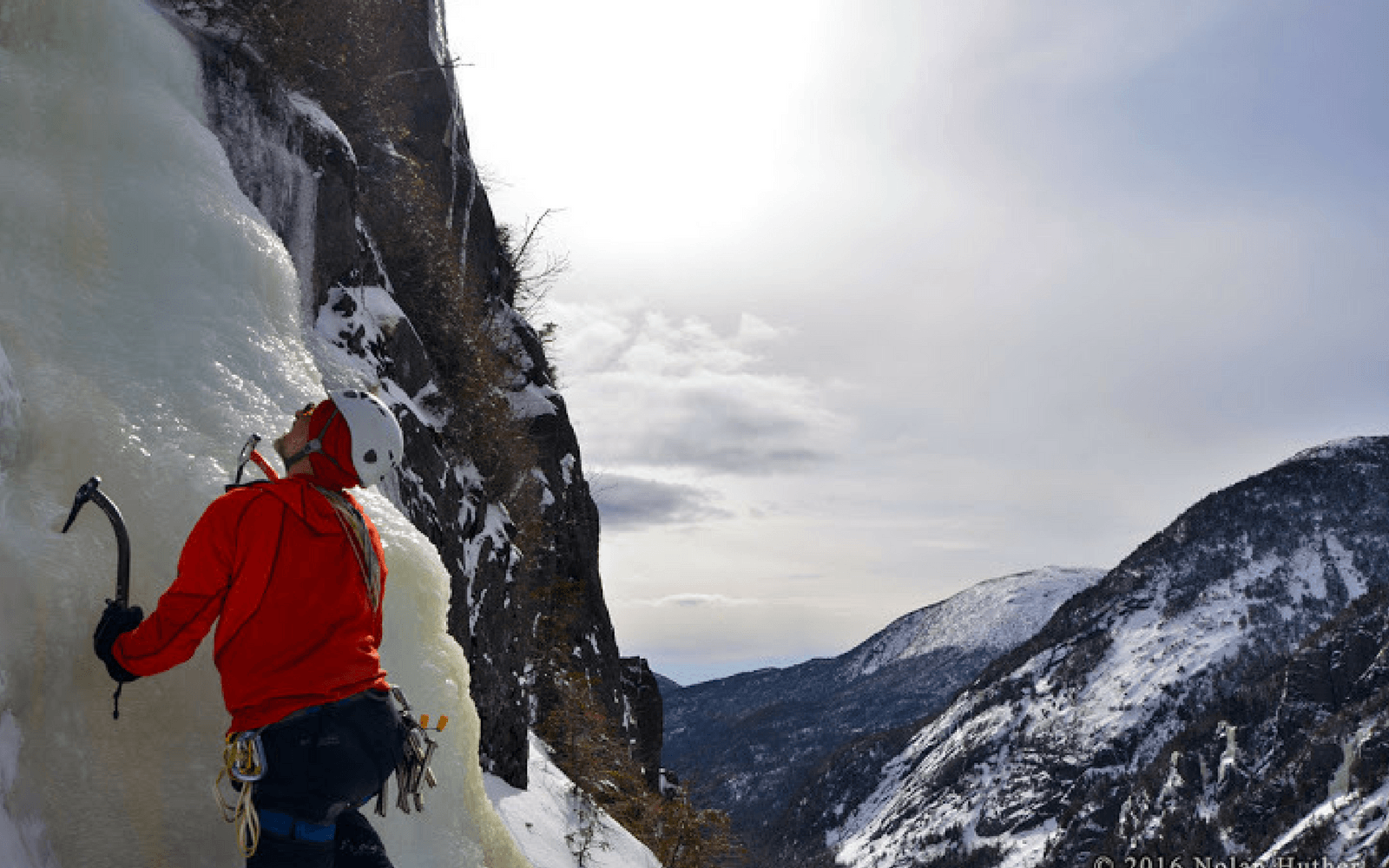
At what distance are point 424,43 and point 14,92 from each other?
616 inches

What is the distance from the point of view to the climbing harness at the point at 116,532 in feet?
14.1

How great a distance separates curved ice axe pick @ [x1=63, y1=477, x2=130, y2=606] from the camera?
14.1 ft

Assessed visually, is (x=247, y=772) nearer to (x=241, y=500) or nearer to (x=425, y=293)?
(x=241, y=500)

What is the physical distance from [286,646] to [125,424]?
1987 millimetres

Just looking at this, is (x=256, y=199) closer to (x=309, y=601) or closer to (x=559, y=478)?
(x=309, y=601)

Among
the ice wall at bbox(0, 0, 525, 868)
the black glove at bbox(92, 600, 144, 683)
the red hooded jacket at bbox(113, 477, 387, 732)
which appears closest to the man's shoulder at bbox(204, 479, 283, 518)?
the red hooded jacket at bbox(113, 477, 387, 732)

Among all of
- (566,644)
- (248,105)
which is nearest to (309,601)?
(248,105)

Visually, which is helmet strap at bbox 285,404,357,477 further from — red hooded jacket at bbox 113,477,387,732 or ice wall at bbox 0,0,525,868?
ice wall at bbox 0,0,525,868

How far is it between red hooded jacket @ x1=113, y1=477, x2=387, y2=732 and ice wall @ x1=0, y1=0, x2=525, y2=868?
75 centimetres

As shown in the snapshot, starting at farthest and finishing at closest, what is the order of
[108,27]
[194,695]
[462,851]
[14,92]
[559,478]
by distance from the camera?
[559,478]
[108,27]
[14,92]
[462,851]
[194,695]

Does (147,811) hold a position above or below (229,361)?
below

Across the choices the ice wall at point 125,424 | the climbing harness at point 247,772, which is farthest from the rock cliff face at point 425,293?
the climbing harness at point 247,772

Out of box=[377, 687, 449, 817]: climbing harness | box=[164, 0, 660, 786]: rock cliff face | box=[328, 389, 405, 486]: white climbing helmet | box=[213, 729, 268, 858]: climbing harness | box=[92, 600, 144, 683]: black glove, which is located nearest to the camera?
box=[213, 729, 268, 858]: climbing harness

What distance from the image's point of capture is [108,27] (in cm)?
815
